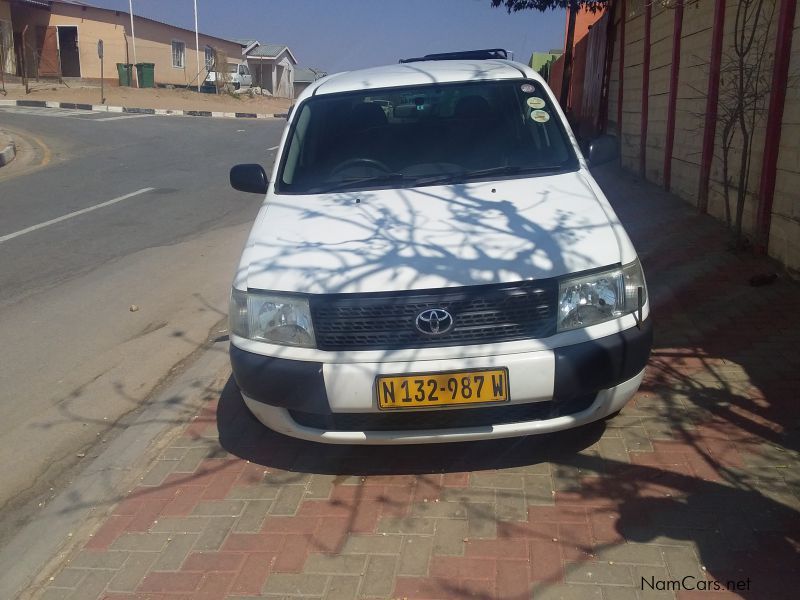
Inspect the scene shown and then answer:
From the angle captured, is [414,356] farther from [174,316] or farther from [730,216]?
[730,216]

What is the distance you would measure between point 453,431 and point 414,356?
0.39m

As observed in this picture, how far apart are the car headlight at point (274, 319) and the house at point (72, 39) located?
124ft

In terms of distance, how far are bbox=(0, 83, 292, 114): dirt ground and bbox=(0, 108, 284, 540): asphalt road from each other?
739 inches

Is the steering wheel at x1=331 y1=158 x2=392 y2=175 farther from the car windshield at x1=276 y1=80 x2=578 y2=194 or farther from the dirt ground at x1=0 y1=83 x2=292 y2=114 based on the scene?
the dirt ground at x1=0 y1=83 x2=292 y2=114

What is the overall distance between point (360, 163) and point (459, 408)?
194 centimetres

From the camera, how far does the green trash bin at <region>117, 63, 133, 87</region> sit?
39.8 m

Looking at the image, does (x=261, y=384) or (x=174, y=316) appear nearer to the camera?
(x=261, y=384)

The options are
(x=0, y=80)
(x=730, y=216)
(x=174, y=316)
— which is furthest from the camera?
(x=0, y=80)

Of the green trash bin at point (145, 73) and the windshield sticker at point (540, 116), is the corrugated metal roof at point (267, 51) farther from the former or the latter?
the windshield sticker at point (540, 116)

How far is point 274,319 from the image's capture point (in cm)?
348

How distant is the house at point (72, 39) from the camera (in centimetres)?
3794

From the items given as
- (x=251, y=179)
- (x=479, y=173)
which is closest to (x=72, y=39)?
(x=251, y=179)

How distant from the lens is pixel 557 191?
13.5 ft

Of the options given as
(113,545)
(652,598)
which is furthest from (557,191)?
(113,545)
